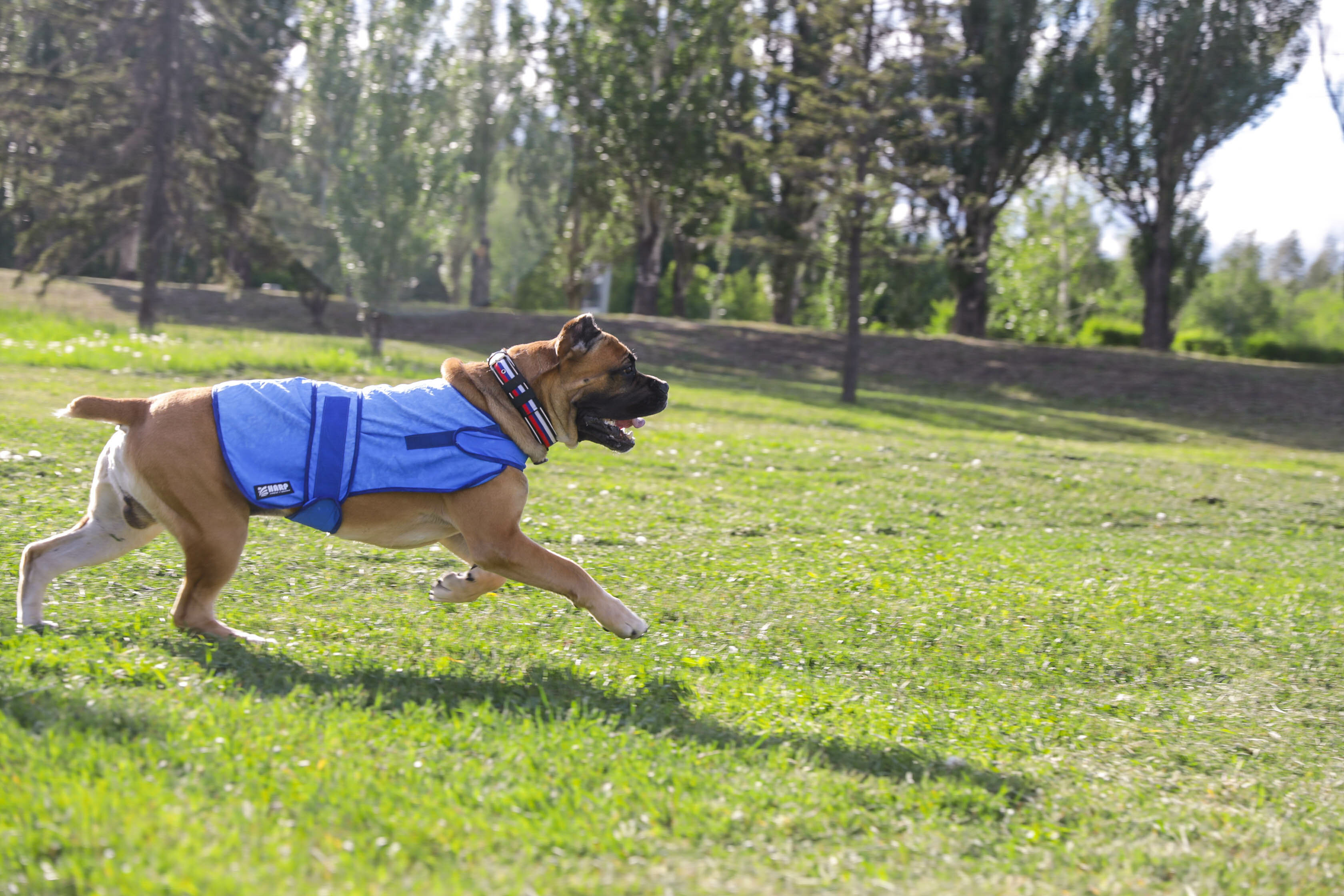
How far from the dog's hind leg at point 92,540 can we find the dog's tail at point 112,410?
95mm

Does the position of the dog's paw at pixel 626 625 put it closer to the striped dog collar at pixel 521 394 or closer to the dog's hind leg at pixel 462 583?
the dog's hind leg at pixel 462 583

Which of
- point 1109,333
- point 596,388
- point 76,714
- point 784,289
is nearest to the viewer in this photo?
point 76,714

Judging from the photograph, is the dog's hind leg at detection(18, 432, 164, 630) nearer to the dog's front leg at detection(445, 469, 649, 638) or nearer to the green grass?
the dog's front leg at detection(445, 469, 649, 638)

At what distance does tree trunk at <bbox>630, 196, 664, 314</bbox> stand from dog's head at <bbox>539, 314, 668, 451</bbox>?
131 ft

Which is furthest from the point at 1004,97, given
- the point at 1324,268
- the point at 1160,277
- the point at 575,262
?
the point at 1324,268

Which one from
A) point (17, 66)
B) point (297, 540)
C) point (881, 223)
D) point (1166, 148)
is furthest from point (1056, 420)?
point (17, 66)

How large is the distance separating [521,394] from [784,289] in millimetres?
43332

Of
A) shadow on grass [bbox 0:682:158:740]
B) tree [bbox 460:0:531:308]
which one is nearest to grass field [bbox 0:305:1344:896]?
shadow on grass [bbox 0:682:158:740]

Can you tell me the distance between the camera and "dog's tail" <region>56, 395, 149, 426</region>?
5000 mm

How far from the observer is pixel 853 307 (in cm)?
2845

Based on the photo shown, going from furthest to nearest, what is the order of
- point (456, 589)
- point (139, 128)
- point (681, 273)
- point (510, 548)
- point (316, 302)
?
point (681, 273) → point (316, 302) → point (139, 128) → point (456, 589) → point (510, 548)

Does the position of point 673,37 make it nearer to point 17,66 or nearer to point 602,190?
point 602,190

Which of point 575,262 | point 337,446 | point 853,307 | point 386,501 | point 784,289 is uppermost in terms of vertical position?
point 575,262

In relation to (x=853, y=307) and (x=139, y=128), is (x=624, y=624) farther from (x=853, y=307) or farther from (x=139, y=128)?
(x=139, y=128)
